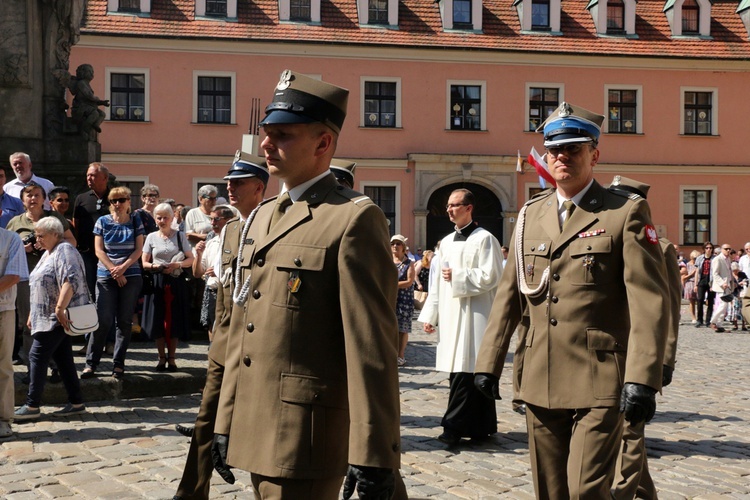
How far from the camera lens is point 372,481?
10.3 feet

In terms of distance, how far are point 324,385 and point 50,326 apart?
5.57 metres

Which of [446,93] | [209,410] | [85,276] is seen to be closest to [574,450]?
[209,410]

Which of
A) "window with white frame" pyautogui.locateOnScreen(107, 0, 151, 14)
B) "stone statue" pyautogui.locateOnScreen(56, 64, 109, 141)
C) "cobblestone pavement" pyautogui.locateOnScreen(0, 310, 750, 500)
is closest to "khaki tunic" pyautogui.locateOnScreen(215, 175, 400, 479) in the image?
"cobblestone pavement" pyautogui.locateOnScreen(0, 310, 750, 500)

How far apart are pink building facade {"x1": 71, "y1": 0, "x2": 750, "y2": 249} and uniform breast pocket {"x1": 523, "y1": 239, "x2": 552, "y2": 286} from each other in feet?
104

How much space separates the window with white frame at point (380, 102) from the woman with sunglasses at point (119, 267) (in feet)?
87.7

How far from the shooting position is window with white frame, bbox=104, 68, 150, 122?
35.1 metres

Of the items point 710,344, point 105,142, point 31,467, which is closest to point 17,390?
point 31,467

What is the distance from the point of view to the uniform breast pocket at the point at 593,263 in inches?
183

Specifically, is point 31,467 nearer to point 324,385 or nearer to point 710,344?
point 324,385

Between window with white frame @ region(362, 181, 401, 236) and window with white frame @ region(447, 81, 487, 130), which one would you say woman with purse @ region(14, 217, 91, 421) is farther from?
window with white frame @ region(447, 81, 487, 130)

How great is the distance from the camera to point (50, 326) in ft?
27.4

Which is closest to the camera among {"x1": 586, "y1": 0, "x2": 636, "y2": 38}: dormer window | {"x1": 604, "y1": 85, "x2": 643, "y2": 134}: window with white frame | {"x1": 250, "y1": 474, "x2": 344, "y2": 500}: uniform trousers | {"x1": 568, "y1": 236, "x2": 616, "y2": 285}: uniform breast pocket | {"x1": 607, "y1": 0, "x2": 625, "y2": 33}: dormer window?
{"x1": 250, "y1": 474, "x2": 344, "y2": 500}: uniform trousers

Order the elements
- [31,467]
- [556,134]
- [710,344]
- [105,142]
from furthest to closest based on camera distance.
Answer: [105,142], [710,344], [31,467], [556,134]

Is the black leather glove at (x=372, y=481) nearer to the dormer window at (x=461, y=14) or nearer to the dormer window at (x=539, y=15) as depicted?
the dormer window at (x=461, y=14)
